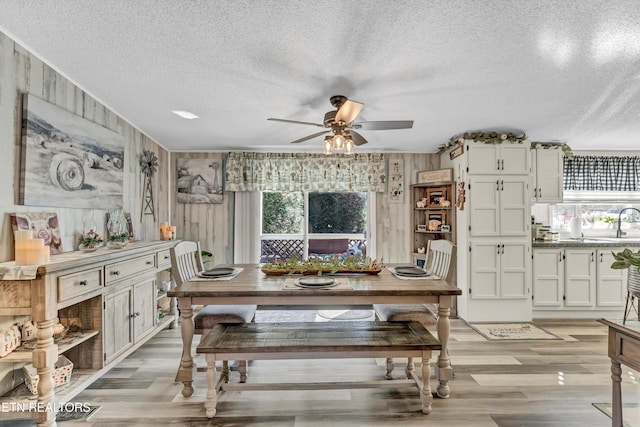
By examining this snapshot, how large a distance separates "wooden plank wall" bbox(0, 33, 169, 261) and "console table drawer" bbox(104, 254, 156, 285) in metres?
0.41

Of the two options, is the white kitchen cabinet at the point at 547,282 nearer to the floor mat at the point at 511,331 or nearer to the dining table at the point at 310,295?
the floor mat at the point at 511,331

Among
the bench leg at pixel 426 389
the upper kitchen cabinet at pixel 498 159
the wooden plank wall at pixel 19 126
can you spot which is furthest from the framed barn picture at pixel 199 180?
the bench leg at pixel 426 389

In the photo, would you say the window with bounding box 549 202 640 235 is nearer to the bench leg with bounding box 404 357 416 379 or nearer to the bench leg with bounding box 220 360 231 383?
the bench leg with bounding box 404 357 416 379

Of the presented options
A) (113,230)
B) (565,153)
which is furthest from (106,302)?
(565,153)

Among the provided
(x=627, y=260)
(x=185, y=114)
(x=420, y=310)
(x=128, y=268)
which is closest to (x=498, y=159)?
(x=420, y=310)

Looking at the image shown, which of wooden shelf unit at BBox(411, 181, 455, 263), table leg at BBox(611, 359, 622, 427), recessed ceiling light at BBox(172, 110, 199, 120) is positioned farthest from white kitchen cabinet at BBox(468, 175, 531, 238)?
recessed ceiling light at BBox(172, 110, 199, 120)

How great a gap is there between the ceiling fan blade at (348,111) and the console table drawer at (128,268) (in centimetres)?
209

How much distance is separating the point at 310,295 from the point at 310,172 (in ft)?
9.32

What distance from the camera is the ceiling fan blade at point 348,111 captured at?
231 centimetres

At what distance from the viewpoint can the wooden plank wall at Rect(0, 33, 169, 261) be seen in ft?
7.00

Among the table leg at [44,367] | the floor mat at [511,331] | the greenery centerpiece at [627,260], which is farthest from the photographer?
the floor mat at [511,331]

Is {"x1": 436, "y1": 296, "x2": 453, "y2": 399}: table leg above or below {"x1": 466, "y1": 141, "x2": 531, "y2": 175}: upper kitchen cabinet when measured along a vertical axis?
below

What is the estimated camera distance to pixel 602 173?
4.59 meters

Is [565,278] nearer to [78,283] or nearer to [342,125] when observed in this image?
[342,125]
